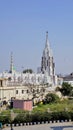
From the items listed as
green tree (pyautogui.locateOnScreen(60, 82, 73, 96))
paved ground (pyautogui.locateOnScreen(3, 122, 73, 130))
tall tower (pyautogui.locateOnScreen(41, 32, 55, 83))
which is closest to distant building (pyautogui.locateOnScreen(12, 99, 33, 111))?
paved ground (pyautogui.locateOnScreen(3, 122, 73, 130))

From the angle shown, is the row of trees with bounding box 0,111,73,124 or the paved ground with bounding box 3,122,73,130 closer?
the paved ground with bounding box 3,122,73,130

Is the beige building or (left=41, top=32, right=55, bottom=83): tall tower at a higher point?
(left=41, top=32, right=55, bottom=83): tall tower

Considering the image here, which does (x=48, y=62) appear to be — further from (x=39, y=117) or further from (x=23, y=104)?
(x=39, y=117)

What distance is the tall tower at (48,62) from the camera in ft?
227

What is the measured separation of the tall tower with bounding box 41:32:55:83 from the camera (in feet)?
227

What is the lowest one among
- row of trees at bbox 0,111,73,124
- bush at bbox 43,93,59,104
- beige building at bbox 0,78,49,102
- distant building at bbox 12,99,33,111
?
row of trees at bbox 0,111,73,124

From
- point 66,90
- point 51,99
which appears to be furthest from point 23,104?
point 66,90

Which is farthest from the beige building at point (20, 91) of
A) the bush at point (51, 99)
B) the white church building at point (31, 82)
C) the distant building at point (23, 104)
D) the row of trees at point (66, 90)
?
the distant building at point (23, 104)

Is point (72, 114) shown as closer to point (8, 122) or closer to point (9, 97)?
point (8, 122)

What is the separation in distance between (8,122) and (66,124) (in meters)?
4.99

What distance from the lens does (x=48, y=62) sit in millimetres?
69812

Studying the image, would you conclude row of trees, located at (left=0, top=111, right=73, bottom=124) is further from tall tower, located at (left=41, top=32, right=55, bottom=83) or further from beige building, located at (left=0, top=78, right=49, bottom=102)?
tall tower, located at (left=41, top=32, right=55, bottom=83)

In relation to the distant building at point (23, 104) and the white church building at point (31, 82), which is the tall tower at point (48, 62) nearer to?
the white church building at point (31, 82)

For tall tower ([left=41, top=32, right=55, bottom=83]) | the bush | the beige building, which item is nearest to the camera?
the beige building
